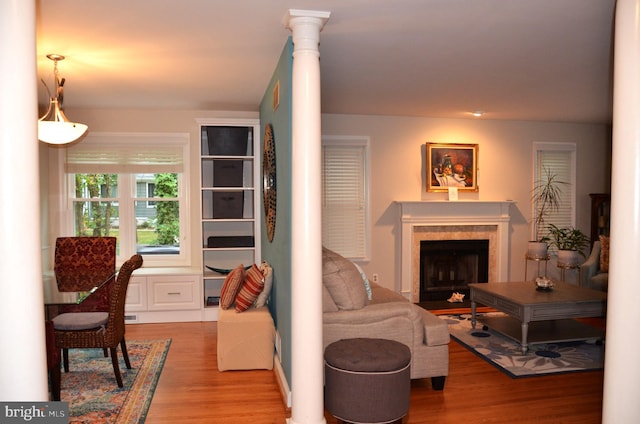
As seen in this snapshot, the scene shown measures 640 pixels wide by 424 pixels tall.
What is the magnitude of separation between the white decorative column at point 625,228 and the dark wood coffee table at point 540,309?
243cm

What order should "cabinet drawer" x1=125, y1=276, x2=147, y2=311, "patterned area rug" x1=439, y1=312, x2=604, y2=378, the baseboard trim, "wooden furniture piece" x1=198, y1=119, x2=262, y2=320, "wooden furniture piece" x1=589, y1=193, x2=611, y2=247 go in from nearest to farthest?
the baseboard trim < "patterned area rug" x1=439, y1=312, x2=604, y2=378 < "cabinet drawer" x1=125, y1=276, x2=147, y2=311 < "wooden furniture piece" x1=198, y1=119, x2=262, y2=320 < "wooden furniture piece" x1=589, y1=193, x2=611, y2=247

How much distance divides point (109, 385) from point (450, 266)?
4508 millimetres

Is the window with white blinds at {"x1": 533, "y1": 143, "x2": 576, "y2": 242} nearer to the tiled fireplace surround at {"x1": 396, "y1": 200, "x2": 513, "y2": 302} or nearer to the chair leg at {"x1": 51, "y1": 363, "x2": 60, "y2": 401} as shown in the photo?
the tiled fireplace surround at {"x1": 396, "y1": 200, "x2": 513, "y2": 302}

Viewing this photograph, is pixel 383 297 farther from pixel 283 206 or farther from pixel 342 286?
pixel 283 206

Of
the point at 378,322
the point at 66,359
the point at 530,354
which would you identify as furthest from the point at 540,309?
the point at 66,359

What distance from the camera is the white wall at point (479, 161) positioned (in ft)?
20.9

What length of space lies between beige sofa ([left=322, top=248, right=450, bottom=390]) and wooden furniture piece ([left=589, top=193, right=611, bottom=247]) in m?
4.58

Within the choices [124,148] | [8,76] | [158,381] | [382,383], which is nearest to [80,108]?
[124,148]

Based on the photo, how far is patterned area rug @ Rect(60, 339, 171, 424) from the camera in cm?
325

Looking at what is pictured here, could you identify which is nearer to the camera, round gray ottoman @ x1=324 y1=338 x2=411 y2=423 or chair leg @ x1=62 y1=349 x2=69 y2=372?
round gray ottoman @ x1=324 y1=338 x2=411 y2=423

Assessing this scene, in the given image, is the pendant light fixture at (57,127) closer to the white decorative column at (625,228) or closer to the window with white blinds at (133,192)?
the window with white blinds at (133,192)

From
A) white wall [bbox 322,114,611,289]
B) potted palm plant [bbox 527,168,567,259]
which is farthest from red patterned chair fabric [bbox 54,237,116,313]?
potted palm plant [bbox 527,168,567,259]

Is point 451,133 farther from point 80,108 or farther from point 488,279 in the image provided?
point 80,108

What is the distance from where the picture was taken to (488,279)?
22.1 ft
